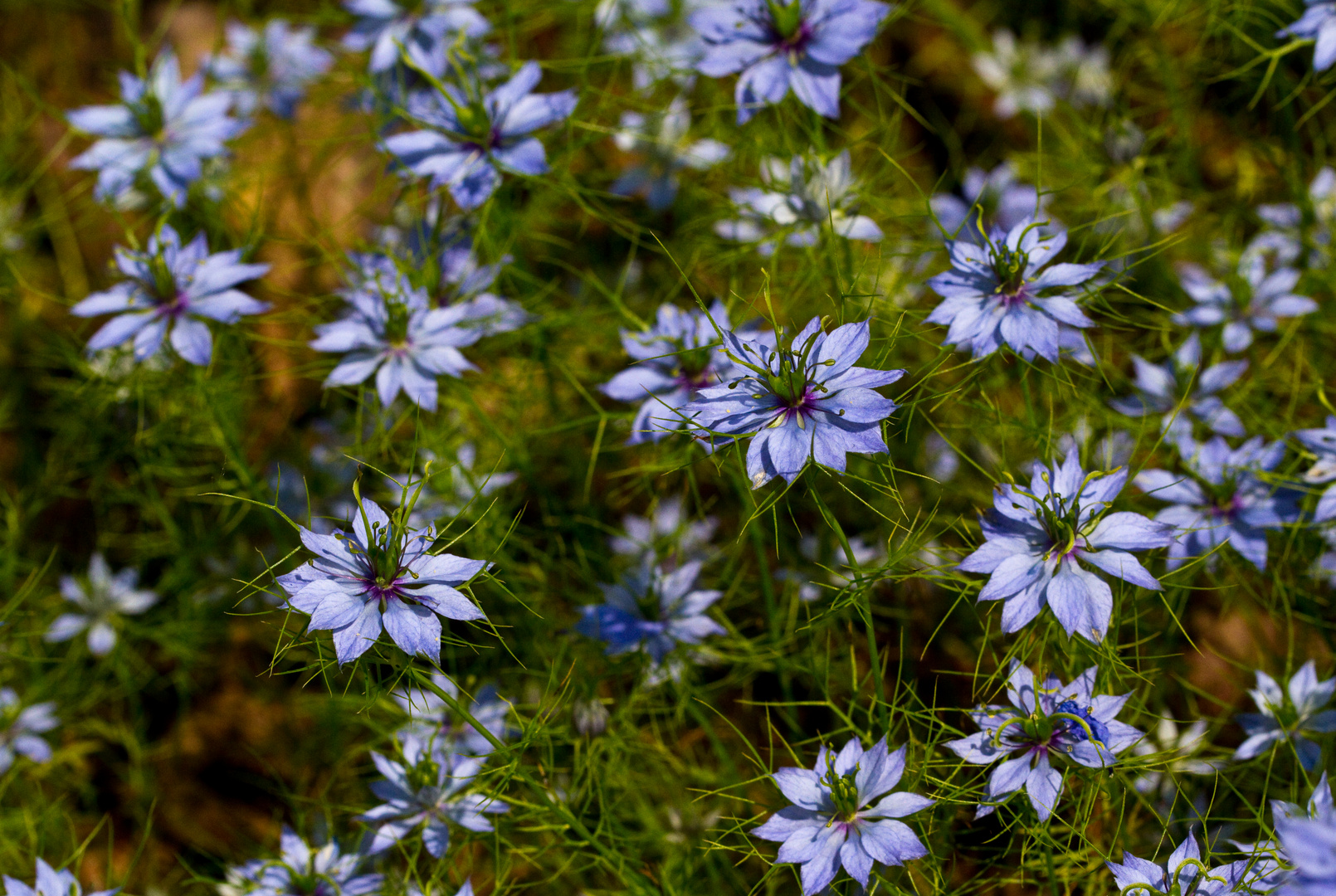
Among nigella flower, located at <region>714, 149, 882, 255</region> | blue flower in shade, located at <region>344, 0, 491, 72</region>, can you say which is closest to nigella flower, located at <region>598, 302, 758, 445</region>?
nigella flower, located at <region>714, 149, 882, 255</region>

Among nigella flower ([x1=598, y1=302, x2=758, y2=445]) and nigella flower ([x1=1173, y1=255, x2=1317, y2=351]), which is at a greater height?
nigella flower ([x1=598, y1=302, x2=758, y2=445])

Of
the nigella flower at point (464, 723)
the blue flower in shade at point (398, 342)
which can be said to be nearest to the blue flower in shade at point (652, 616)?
the nigella flower at point (464, 723)

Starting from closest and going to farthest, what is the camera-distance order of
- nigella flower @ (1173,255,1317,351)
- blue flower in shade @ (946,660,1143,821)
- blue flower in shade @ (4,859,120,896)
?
blue flower in shade @ (946,660,1143,821), blue flower in shade @ (4,859,120,896), nigella flower @ (1173,255,1317,351)

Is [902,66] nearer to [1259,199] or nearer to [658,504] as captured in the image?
[1259,199]

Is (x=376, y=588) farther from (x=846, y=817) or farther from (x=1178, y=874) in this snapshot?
(x=1178, y=874)

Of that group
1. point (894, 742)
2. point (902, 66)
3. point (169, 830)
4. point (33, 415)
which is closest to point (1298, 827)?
point (894, 742)

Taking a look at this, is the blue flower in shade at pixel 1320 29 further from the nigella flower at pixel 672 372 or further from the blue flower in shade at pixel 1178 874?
the blue flower in shade at pixel 1178 874

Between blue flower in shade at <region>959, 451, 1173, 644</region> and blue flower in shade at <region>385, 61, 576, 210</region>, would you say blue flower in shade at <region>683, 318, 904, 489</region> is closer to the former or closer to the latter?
blue flower in shade at <region>959, 451, 1173, 644</region>
